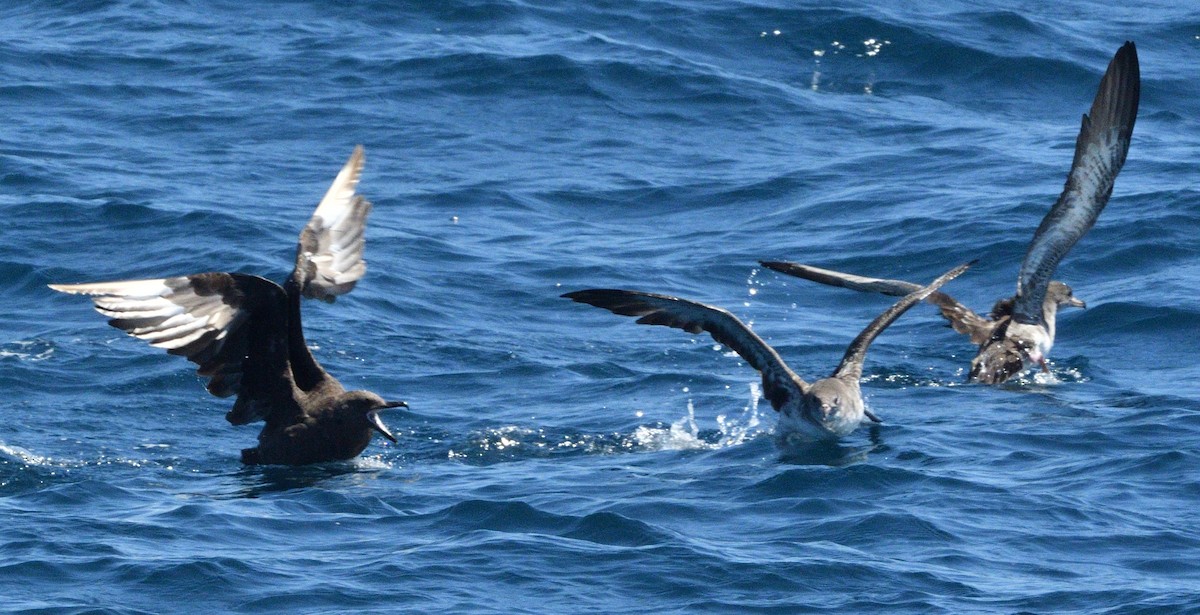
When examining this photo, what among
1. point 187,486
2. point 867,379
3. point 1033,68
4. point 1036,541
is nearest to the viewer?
point 1036,541

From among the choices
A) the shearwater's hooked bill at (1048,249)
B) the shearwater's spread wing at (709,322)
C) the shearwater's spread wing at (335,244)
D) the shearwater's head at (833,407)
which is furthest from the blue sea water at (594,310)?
the shearwater's spread wing at (335,244)

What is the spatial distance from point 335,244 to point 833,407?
363 cm

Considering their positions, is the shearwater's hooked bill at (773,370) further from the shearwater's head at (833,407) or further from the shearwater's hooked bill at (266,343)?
the shearwater's hooked bill at (266,343)

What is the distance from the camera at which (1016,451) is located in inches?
467

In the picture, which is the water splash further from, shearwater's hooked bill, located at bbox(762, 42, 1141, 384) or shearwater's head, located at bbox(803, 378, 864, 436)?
shearwater's head, located at bbox(803, 378, 864, 436)

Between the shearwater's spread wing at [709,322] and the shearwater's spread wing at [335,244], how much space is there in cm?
187

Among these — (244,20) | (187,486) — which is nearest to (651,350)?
(187,486)

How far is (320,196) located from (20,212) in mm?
2831

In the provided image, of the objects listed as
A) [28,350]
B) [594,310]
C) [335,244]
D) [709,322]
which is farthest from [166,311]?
[594,310]

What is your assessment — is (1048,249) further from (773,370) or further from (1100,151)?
(773,370)

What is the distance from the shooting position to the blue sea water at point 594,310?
9.52 metres

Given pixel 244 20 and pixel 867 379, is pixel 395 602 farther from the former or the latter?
pixel 244 20

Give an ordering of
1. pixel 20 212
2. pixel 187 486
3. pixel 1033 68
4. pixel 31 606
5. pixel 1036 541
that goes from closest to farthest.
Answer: pixel 31 606 → pixel 1036 541 → pixel 187 486 → pixel 20 212 → pixel 1033 68

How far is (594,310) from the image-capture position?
16.0 m
